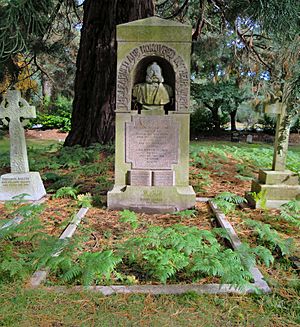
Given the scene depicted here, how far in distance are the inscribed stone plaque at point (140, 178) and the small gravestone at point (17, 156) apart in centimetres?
164

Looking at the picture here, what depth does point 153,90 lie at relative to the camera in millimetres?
4789

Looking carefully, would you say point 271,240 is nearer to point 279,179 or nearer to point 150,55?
point 279,179

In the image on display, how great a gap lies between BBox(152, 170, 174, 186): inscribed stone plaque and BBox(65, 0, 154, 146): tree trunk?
4403 millimetres

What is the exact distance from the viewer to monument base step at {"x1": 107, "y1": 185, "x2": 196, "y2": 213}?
4855mm

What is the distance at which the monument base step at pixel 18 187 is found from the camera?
210 inches

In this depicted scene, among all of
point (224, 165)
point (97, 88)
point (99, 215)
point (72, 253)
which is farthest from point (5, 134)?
point (72, 253)

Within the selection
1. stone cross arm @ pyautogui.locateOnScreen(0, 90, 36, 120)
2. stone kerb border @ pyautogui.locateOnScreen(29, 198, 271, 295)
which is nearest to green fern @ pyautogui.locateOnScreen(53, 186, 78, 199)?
stone cross arm @ pyautogui.locateOnScreen(0, 90, 36, 120)

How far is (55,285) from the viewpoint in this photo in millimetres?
2830

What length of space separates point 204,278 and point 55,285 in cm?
129

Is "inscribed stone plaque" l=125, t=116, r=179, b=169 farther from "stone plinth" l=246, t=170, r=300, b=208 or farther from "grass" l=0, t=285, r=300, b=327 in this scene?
"grass" l=0, t=285, r=300, b=327

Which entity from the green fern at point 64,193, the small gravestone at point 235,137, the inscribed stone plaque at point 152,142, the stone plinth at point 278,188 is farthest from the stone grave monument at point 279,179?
the small gravestone at point 235,137

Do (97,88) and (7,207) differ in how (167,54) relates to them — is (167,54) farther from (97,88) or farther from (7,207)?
(97,88)

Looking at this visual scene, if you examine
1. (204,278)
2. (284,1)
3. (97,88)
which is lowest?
(204,278)

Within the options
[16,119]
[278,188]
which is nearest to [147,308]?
[278,188]
